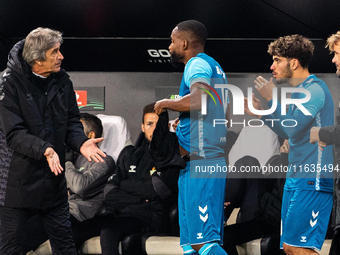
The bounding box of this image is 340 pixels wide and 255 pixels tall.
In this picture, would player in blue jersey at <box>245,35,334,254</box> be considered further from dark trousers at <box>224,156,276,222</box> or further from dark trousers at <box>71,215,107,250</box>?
dark trousers at <box>71,215,107,250</box>

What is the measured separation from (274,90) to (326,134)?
380 mm

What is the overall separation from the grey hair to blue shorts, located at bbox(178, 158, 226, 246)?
976mm

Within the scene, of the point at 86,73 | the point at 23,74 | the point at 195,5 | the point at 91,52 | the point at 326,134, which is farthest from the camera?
the point at 86,73

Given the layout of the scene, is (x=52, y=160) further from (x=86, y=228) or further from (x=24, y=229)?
(x=86, y=228)

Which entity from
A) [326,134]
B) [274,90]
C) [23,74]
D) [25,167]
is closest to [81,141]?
[25,167]

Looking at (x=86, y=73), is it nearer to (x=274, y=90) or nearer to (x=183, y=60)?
(x=183, y=60)

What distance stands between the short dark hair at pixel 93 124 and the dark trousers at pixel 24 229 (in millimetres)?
1700

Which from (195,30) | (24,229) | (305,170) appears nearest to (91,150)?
(24,229)

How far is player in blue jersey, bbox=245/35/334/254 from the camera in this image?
2.30 m

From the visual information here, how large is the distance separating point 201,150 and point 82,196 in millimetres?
1781

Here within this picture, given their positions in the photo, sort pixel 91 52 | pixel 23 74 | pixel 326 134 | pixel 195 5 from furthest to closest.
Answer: pixel 91 52 → pixel 195 5 → pixel 23 74 → pixel 326 134

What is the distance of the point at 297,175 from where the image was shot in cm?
235

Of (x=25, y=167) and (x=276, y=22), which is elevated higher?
(x=276, y=22)

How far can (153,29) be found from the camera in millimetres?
3633
